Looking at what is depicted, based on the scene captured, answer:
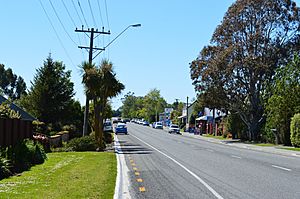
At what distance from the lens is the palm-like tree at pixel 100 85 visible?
30.4 m

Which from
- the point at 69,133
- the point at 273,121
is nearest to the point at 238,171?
the point at 273,121

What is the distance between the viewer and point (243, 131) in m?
56.6

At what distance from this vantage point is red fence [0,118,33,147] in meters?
16.6

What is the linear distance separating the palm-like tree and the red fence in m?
9.27

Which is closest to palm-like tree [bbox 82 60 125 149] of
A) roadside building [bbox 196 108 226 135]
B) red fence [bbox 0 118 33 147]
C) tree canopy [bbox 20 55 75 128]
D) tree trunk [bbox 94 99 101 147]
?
tree trunk [bbox 94 99 101 147]

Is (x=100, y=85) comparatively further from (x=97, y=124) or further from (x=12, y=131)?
(x=12, y=131)

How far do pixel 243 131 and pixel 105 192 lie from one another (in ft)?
155

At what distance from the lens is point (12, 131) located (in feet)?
59.1

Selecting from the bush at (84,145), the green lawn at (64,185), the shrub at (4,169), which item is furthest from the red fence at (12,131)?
the bush at (84,145)

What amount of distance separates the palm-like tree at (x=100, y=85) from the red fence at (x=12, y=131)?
9268 millimetres

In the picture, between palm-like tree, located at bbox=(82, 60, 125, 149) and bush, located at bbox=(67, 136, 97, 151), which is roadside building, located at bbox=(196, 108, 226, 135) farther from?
bush, located at bbox=(67, 136, 97, 151)

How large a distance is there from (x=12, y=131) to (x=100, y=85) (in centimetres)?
1293

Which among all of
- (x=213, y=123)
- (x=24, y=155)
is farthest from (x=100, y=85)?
(x=213, y=123)

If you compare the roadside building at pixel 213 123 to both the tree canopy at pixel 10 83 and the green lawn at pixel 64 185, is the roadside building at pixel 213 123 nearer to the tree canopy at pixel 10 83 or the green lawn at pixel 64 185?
the tree canopy at pixel 10 83
